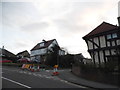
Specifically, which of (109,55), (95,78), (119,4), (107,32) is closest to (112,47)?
(109,55)

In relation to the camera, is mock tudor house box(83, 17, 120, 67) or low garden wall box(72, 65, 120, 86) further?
mock tudor house box(83, 17, 120, 67)

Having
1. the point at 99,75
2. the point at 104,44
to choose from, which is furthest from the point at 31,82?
the point at 104,44

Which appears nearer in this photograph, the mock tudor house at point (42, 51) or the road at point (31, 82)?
the road at point (31, 82)

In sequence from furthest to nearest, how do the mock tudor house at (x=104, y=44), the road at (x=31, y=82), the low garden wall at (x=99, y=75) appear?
1. the mock tudor house at (x=104, y=44)
2. the low garden wall at (x=99, y=75)
3. the road at (x=31, y=82)

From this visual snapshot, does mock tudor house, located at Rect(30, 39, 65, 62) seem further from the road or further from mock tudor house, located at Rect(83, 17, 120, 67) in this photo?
the road

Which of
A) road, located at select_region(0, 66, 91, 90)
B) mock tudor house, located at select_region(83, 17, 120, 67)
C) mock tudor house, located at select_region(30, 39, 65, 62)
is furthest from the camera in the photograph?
mock tudor house, located at select_region(30, 39, 65, 62)

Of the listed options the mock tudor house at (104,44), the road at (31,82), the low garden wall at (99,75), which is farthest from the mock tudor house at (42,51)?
the road at (31,82)

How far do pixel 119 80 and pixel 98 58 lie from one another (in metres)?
10.1

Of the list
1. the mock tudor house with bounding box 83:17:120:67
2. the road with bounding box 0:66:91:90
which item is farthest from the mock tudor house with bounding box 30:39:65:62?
the road with bounding box 0:66:91:90

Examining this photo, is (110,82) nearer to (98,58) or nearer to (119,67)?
(119,67)

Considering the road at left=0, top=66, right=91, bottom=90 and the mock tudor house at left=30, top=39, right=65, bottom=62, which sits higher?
the mock tudor house at left=30, top=39, right=65, bottom=62

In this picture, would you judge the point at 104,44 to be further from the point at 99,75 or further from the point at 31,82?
the point at 31,82

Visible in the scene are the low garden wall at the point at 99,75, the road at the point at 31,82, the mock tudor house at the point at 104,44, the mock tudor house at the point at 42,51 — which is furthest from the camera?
the mock tudor house at the point at 42,51

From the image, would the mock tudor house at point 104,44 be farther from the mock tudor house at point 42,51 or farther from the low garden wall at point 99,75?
the mock tudor house at point 42,51
